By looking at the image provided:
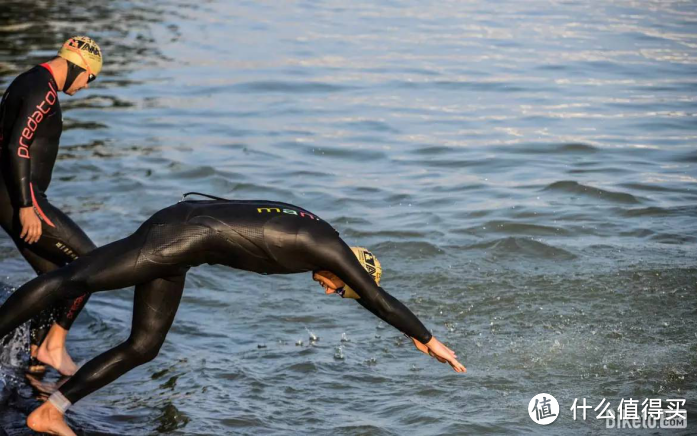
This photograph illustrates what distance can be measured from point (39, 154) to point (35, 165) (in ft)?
0.27

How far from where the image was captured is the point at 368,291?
18.1 ft

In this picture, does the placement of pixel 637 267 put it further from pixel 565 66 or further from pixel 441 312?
pixel 565 66

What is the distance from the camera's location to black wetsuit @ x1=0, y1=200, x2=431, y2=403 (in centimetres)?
543

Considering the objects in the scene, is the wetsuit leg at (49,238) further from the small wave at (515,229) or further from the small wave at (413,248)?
the small wave at (515,229)

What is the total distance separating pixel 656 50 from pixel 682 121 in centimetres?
633

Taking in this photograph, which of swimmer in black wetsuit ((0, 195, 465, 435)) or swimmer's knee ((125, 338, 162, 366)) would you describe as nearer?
swimmer in black wetsuit ((0, 195, 465, 435))

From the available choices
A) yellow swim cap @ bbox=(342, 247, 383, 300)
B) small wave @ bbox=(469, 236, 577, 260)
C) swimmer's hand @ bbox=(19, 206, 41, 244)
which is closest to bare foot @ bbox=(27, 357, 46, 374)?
swimmer's hand @ bbox=(19, 206, 41, 244)

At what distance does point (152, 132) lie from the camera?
15.7m

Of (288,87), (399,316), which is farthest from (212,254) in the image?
(288,87)

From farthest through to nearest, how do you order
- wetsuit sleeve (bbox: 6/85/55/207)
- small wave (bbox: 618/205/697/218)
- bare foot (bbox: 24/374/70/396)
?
1. small wave (bbox: 618/205/697/218)
2. bare foot (bbox: 24/374/70/396)
3. wetsuit sleeve (bbox: 6/85/55/207)

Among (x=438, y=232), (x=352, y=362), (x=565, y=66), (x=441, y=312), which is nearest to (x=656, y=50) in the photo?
(x=565, y=66)

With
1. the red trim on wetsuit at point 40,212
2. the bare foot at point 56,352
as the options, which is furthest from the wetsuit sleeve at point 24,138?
the bare foot at point 56,352

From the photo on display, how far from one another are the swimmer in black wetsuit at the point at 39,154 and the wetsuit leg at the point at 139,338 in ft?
3.62

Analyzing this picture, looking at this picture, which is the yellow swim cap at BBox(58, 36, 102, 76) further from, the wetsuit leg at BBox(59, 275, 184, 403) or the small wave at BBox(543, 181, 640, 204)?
the small wave at BBox(543, 181, 640, 204)
